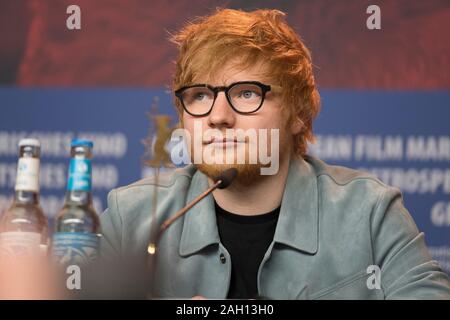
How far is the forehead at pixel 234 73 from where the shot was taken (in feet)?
6.65

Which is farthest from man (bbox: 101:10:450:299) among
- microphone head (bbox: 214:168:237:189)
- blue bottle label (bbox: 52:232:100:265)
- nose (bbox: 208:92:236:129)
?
blue bottle label (bbox: 52:232:100:265)

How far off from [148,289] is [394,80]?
1.78 m

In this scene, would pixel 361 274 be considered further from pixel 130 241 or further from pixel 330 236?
pixel 130 241

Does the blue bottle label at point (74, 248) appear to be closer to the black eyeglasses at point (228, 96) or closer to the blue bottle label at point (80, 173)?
the blue bottle label at point (80, 173)

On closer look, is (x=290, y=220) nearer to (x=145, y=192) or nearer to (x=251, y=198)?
(x=251, y=198)

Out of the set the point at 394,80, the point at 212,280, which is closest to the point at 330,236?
the point at 212,280

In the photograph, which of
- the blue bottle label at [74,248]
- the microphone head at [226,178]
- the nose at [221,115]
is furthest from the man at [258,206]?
the blue bottle label at [74,248]

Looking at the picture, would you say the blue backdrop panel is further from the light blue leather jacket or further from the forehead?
the forehead

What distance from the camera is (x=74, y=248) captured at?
4.24 feet

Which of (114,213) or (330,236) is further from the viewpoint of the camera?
(114,213)

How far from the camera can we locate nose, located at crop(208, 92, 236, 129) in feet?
6.30

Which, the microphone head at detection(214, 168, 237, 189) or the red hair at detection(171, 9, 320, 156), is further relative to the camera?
the red hair at detection(171, 9, 320, 156)

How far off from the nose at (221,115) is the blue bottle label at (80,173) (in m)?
0.63

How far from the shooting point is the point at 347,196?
6.81ft
